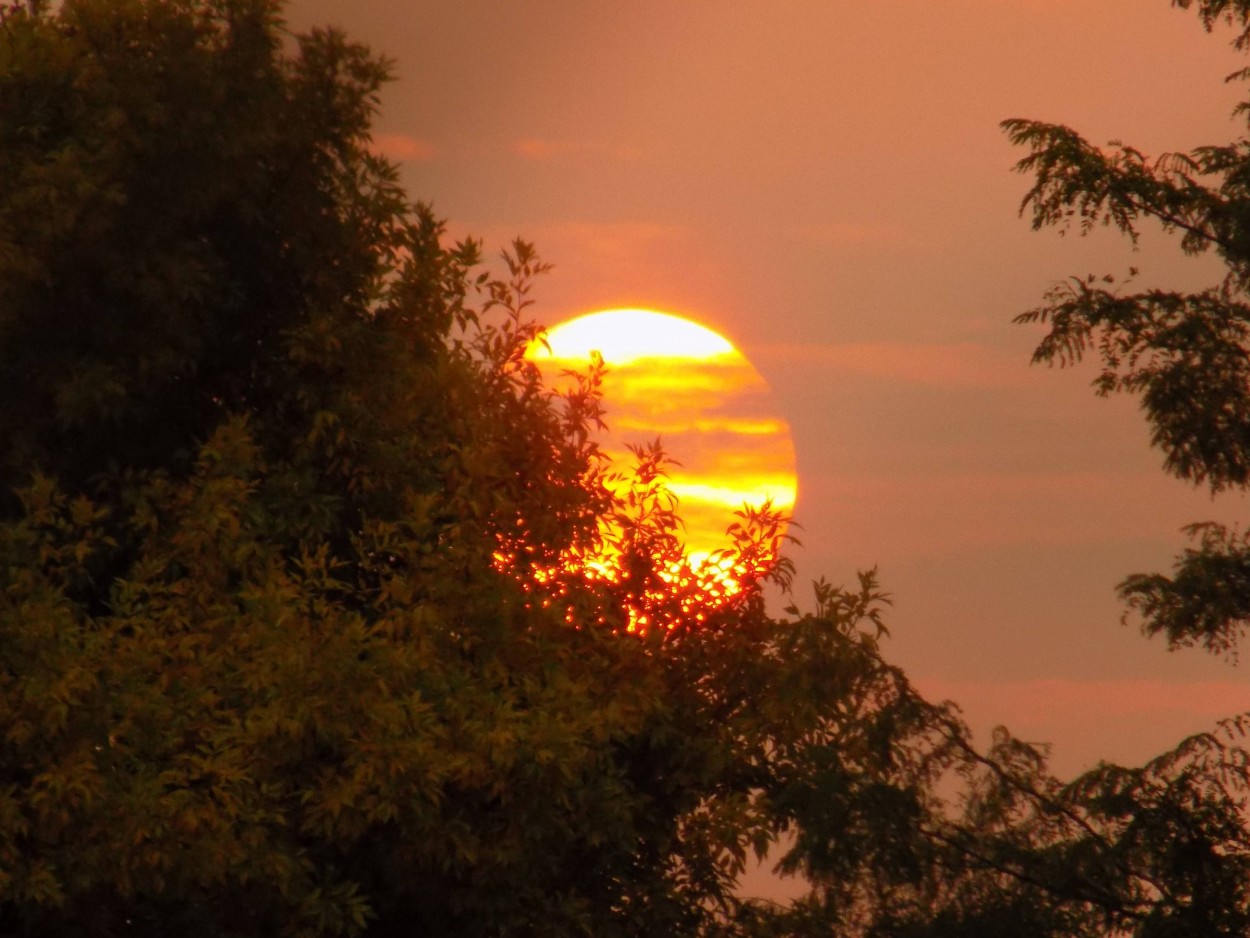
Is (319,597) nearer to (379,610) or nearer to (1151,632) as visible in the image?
(379,610)

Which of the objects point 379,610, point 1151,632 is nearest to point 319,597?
point 379,610

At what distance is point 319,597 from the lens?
15891mm

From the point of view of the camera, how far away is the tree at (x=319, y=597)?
46.0 feet

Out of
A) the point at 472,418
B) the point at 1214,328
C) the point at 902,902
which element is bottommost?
the point at 902,902

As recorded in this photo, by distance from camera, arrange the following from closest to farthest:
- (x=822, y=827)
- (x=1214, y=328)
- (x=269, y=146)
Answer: (x=822, y=827)
(x=1214, y=328)
(x=269, y=146)

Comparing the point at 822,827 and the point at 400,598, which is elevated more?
the point at 400,598

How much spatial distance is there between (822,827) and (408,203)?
7.80 metres

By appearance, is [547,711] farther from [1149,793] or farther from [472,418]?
[1149,793]

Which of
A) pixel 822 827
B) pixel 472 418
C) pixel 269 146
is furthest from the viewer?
pixel 472 418

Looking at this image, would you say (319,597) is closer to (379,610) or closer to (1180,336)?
(379,610)

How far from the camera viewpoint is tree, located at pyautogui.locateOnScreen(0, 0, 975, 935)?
14.0 m

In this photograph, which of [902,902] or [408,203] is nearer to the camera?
[902,902]

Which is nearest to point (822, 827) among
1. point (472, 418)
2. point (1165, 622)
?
point (1165, 622)

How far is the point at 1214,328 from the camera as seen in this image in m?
14.9
